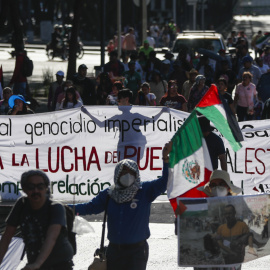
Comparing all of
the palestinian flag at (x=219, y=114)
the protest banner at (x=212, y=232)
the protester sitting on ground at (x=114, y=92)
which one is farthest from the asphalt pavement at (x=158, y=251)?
the protester sitting on ground at (x=114, y=92)

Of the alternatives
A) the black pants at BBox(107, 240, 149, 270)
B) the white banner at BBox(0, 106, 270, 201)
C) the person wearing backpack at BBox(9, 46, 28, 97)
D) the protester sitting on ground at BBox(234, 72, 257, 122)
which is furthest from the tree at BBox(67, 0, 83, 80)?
the black pants at BBox(107, 240, 149, 270)

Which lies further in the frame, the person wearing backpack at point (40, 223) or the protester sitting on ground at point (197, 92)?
the protester sitting on ground at point (197, 92)

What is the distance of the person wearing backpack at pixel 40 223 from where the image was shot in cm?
580

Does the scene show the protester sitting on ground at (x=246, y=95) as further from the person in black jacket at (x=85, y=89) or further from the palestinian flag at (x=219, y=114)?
the palestinian flag at (x=219, y=114)

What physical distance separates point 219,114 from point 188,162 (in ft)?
1.83

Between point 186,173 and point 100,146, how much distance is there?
3.45m

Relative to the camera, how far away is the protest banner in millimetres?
6566

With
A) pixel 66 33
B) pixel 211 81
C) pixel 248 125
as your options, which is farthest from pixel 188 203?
pixel 66 33

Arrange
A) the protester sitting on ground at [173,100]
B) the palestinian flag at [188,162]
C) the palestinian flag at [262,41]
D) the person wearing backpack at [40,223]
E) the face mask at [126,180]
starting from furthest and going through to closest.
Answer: the palestinian flag at [262,41] < the protester sitting on ground at [173,100] < the palestinian flag at [188,162] < the face mask at [126,180] < the person wearing backpack at [40,223]

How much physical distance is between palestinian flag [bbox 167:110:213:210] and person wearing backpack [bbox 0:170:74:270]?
1570mm

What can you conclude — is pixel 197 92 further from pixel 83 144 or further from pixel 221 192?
pixel 221 192

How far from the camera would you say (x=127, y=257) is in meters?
6.52

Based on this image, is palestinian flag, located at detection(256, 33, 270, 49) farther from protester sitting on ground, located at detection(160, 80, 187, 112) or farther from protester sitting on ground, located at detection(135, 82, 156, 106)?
protester sitting on ground, located at detection(160, 80, 187, 112)

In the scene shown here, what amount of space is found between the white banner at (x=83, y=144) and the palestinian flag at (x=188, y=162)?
309 cm
